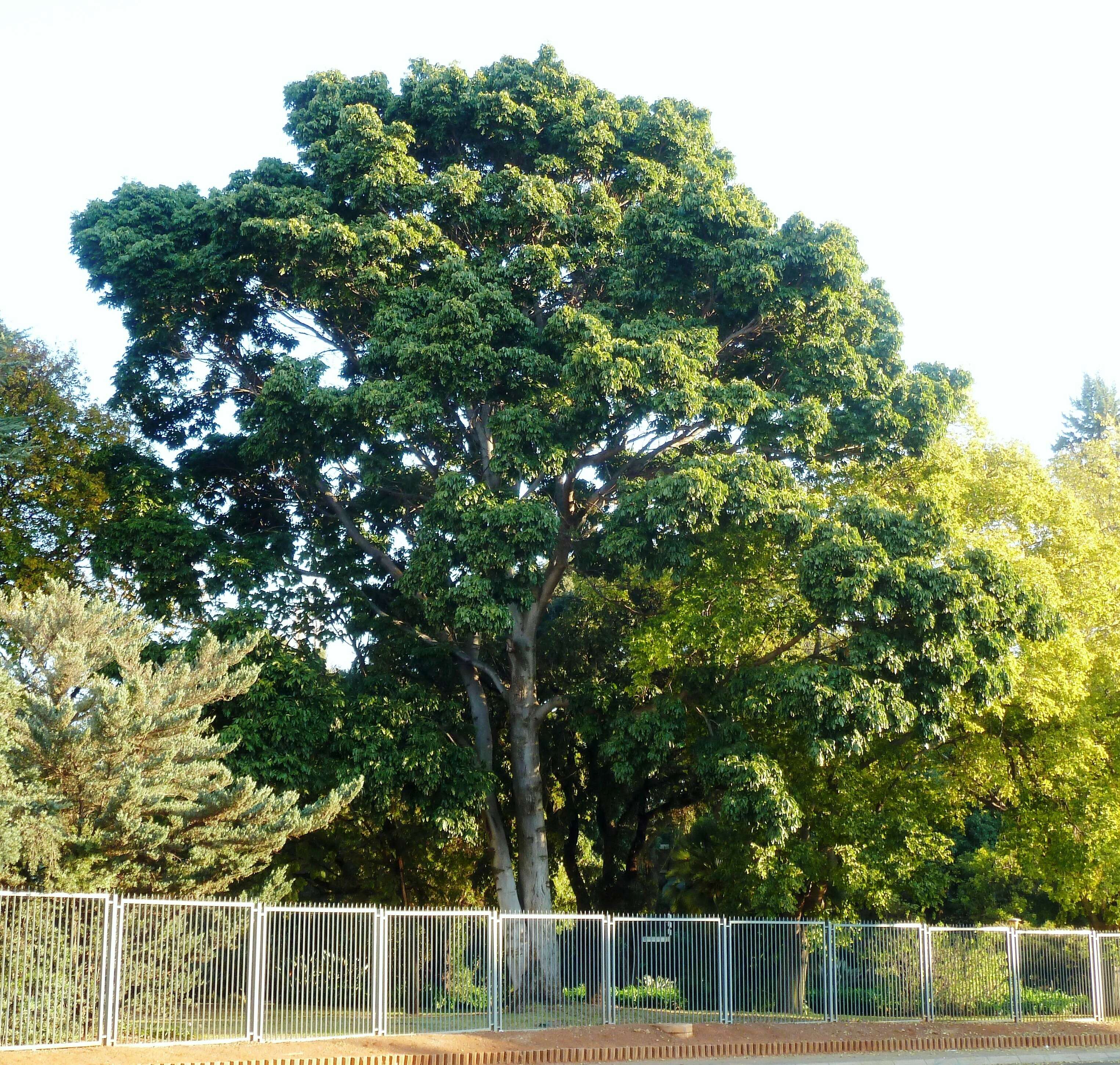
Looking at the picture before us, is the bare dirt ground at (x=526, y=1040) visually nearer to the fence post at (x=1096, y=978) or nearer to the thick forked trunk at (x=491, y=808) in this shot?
the fence post at (x=1096, y=978)

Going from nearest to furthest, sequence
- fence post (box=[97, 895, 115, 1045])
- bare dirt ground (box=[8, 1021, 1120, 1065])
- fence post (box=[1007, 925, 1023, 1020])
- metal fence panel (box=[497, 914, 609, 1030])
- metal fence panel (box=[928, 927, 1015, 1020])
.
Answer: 1. bare dirt ground (box=[8, 1021, 1120, 1065])
2. fence post (box=[97, 895, 115, 1045])
3. metal fence panel (box=[497, 914, 609, 1030])
4. metal fence panel (box=[928, 927, 1015, 1020])
5. fence post (box=[1007, 925, 1023, 1020])

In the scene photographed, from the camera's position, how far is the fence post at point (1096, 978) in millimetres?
25797

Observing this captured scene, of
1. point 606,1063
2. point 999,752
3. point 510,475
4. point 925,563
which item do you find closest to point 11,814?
point 606,1063

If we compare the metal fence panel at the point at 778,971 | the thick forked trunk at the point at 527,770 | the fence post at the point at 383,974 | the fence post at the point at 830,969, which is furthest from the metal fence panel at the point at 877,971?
the fence post at the point at 383,974

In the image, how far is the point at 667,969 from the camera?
21.0 m

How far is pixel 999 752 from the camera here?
26.6 m

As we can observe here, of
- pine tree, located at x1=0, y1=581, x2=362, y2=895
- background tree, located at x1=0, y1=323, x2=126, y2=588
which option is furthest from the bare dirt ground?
background tree, located at x1=0, y1=323, x2=126, y2=588

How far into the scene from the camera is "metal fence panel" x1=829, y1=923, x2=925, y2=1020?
22734mm

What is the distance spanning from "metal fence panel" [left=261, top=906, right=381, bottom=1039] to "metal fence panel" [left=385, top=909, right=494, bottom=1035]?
1.36ft

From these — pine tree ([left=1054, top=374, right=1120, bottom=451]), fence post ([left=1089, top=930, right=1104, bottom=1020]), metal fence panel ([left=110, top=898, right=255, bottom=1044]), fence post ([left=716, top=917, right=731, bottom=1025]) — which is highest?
pine tree ([left=1054, top=374, right=1120, bottom=451])

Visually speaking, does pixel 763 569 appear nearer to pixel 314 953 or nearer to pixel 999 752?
pixel 999 752

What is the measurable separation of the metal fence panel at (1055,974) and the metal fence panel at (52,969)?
17.6 m

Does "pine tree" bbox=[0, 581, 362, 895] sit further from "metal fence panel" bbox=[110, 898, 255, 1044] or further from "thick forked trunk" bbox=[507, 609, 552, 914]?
"thick forked trunk" bbox=[507, 609, 552, 914]

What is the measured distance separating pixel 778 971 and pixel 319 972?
8916 mm
